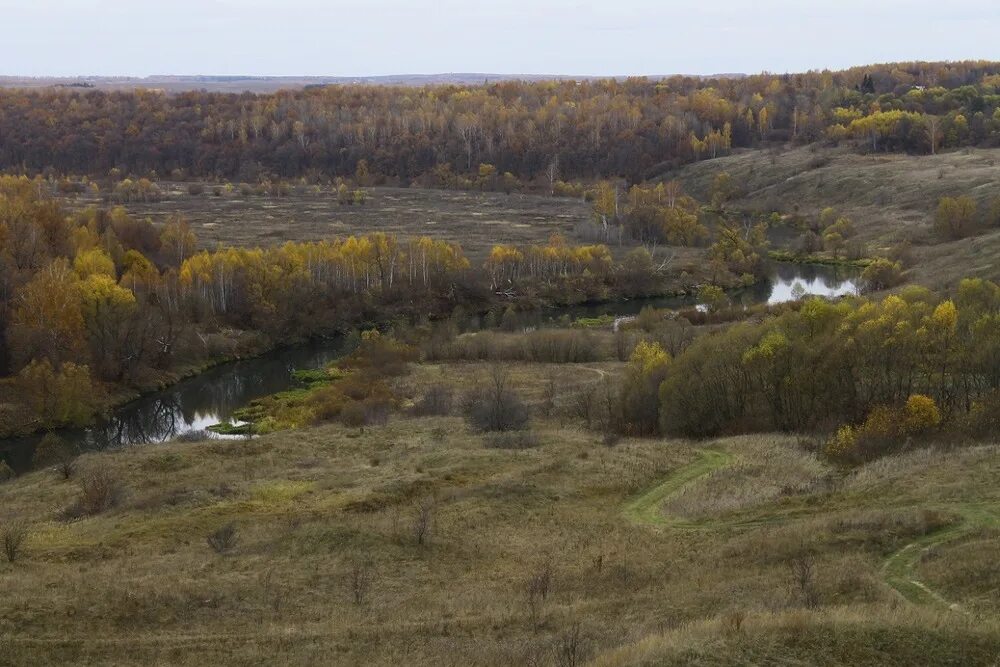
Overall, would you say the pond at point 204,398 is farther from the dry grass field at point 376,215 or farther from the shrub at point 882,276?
the dry grass field at point 376,215

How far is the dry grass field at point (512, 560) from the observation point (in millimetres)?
14023

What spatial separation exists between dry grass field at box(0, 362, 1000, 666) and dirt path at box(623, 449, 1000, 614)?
103 millimetres

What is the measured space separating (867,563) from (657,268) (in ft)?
199

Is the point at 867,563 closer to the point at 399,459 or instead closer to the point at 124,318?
the point at 399,459

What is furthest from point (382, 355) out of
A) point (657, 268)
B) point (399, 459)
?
point (657, 268)

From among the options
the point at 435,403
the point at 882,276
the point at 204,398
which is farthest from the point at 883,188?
the point at 204,398

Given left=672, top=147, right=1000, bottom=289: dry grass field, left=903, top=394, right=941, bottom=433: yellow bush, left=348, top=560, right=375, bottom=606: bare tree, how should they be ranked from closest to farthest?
left=348, top=560, right=375, bottom=606: bare tree < left=903, top=394, right=941, bottom=433: yellow bush < left=672, top=147, right=1000, bottom=289: dry grass field

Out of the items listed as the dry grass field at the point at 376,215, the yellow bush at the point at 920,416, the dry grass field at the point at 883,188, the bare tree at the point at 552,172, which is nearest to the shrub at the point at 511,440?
the yellow bush at the point at 920,416

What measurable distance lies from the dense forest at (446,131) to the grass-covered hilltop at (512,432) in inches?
996

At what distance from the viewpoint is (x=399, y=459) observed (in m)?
31.6

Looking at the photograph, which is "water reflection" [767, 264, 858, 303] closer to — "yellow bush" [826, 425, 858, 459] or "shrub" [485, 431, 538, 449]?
"shrub" [485, 431, 538, 449]

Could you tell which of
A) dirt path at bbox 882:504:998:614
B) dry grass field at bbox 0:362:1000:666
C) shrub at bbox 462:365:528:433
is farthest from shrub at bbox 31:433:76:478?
dirt path at bbox 882:504:998:614

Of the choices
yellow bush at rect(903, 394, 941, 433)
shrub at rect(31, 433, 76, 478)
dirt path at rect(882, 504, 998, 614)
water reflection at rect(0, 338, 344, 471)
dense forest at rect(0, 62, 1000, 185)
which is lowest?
water reflection at rect(0, 338, 344, 471)

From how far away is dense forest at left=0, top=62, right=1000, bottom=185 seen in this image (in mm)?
131500
